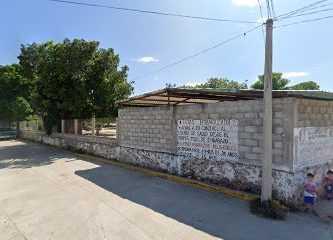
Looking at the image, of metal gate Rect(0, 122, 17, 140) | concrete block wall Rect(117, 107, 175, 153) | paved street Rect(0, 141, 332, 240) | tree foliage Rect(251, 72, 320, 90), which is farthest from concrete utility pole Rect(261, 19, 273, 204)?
tree foliage Rect(251, 72, 320, 90)

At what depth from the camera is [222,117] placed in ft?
27.7

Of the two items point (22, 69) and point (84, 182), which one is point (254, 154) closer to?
point (84, 182)

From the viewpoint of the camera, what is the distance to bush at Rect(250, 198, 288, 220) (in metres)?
6.25

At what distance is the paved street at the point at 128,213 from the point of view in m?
5.53

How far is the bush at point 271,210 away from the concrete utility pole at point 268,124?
130mm

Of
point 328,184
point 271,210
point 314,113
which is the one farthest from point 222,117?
point 328,184

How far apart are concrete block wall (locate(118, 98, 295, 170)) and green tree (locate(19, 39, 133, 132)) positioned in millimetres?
6648

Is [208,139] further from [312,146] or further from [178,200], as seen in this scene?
[312,146]

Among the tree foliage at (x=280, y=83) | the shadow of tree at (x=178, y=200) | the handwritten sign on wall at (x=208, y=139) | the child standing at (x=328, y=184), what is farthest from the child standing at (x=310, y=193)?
the tree foliage at (x=280, y=83)

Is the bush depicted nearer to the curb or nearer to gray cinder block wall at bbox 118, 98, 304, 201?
gray cinder block wall at bbox 118, 98, 304, 201

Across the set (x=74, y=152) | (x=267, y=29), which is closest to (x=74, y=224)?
(x=267, y=29)

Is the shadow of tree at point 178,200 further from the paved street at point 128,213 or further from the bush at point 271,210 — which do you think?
the bush at point 271,210

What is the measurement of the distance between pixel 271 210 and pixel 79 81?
14.9 metres

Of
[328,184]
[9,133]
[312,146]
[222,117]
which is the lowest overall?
[9,133]
